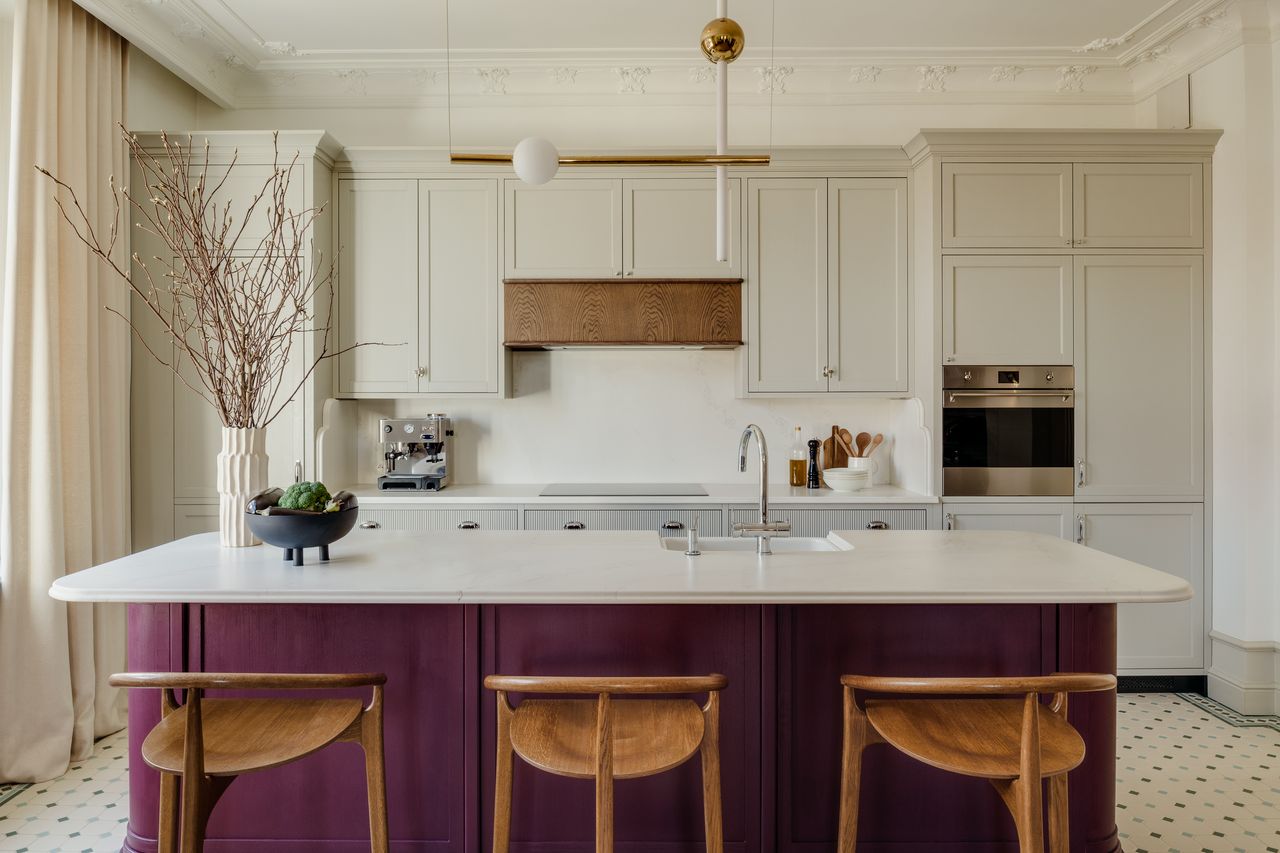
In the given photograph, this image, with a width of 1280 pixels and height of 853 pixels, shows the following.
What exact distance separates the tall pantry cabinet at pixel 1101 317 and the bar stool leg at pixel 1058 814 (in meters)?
1.93

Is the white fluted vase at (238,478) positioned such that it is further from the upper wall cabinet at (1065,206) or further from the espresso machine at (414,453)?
the upper wall cabinet at (1065,206)

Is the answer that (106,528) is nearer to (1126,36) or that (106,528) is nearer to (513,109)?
(513,109)

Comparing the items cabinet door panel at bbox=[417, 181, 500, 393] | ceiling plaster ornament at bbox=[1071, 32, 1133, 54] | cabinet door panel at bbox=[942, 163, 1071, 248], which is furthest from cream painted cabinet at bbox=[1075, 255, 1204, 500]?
cabinet door panel at bbox=[417, 181, 500, 393]

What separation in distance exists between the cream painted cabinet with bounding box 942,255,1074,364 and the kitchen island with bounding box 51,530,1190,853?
1705 mm

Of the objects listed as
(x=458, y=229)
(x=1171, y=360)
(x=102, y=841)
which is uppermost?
(x=458, y=229)

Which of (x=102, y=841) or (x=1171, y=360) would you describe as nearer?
(x=102, y=841)

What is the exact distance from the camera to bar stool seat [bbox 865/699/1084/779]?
1.47m

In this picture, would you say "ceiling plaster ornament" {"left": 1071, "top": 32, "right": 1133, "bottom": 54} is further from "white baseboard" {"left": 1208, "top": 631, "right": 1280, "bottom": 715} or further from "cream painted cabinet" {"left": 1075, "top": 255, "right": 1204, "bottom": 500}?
"white baseboard" {"left": 1208, "top": 631, "right": 1280, "bottom": 715}

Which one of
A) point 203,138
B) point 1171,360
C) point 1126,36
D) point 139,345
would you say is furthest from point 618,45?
point 1171,360

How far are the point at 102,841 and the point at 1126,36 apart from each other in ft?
16.5

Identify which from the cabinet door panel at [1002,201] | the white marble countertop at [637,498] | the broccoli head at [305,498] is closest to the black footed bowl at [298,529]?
the broccoli head at [305,498]

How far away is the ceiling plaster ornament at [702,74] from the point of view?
3.73 meters

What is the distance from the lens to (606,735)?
54.4 inches

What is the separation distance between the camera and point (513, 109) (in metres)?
3.86
